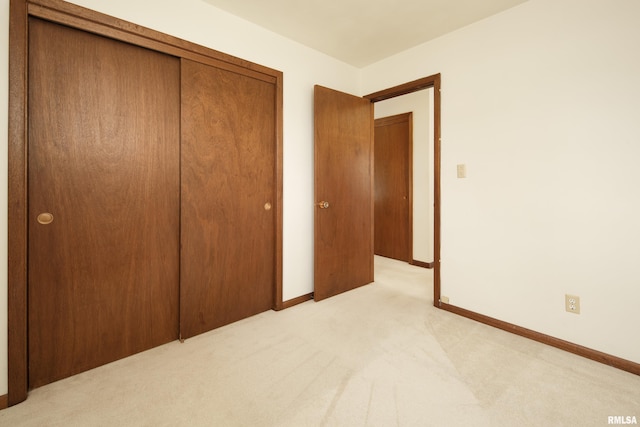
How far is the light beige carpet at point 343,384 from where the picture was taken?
55.6 inches

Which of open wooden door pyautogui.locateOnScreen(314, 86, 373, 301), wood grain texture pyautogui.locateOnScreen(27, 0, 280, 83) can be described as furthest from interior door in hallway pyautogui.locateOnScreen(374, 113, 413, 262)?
wood grain texture pyautogui.locateOnScreen(27, 0, 280, 83)

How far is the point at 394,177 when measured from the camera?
4.59 meters

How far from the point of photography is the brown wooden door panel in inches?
64.5

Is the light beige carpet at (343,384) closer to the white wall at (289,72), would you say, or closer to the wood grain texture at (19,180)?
the wood grain texture at (19,180)

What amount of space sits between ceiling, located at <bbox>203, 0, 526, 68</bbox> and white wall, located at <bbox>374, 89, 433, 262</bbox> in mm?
1496

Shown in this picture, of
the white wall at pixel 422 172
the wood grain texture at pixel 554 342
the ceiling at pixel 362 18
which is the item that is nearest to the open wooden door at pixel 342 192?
the ceiling at pixel 362 18

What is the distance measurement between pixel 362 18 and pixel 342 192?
1467 mm

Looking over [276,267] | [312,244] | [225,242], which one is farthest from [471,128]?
[225,242]

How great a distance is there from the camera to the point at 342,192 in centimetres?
303

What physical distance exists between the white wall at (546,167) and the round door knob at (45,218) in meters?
2.76

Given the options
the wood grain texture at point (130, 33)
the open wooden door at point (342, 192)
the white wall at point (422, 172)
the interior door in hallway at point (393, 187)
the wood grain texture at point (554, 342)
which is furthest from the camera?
the interior door in hallway at point (393, 187)

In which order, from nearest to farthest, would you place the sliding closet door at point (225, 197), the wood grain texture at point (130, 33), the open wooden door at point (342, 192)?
the wood grain texture at point (130, 33) < the sliding closet door at point (225, 197) < the open wooden door at point (342, 192)

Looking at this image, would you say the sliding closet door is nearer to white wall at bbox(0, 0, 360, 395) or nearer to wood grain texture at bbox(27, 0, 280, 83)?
wood grain texture at bbox(27, 0, 280, 83)

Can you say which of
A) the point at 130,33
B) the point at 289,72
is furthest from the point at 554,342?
the point at 130,33
